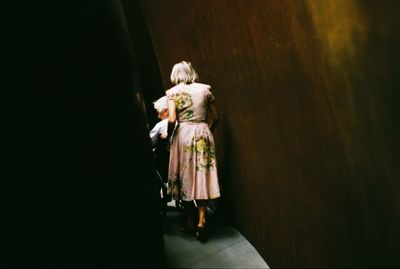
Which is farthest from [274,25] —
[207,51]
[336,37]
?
[207,51]

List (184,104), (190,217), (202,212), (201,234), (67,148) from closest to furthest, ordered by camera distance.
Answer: (67,148) → (201,234) → (202,212) → (184,104) → (190,217)

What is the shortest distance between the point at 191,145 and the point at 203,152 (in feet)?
0.54

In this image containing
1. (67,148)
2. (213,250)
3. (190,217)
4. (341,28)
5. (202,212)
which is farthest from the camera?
(190,217)

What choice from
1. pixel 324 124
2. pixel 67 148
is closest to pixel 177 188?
pixel 67 148

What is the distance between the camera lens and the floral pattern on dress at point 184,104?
4297mm

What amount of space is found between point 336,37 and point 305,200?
3.80 ft

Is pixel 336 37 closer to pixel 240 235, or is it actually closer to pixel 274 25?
pixel 274 25

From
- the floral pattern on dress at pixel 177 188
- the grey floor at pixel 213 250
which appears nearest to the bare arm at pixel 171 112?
the floral pattern on dress at pixel 177 188

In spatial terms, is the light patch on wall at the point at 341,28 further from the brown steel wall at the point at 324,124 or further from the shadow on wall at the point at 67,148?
the shadow on wall at the point at 67,148

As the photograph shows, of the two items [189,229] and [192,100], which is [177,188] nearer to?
[189,229]

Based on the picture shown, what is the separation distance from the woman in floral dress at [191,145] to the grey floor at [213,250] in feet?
0.90

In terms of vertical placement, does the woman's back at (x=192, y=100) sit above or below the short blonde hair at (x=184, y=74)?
below

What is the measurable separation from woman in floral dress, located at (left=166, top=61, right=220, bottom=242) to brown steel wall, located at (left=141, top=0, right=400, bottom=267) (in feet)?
2.97

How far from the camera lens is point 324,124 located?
241 cm
